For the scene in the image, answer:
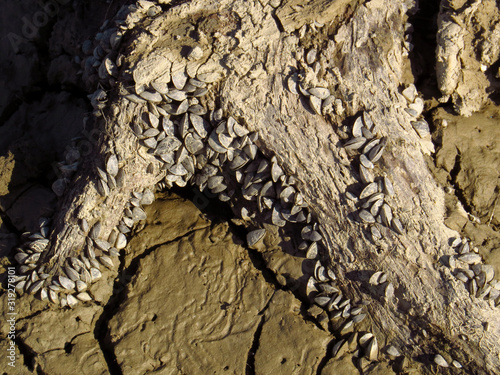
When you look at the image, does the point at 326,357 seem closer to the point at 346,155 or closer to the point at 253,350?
the point at 253,350

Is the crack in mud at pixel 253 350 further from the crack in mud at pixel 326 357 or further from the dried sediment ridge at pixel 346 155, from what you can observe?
the dried sediment ridge at pixel 346 155

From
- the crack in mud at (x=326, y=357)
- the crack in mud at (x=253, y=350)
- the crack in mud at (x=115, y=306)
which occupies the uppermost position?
the crack in mud at (x=115, y=306)

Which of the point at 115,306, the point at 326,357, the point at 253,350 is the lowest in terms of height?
the point at 326,357

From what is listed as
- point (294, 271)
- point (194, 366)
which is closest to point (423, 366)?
point (294, 271)

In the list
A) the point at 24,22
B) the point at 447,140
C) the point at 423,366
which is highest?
the point at 24,22

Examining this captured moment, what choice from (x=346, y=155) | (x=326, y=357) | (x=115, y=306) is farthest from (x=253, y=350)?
(x=346, y=155)

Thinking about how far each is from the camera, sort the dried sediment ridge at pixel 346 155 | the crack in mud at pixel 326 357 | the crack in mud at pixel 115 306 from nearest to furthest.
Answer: the dried sediment ridge at pixel 346 155
the crack in mud at pixel 326 357
the crack in mud at pixel 115 306

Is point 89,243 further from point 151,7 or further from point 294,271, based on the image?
point 151,7

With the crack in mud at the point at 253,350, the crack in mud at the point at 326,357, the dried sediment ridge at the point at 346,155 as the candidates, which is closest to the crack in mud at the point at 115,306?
the crack in mud at the point at 253,350

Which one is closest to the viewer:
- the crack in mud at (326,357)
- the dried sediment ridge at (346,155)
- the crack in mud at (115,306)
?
the dried sediment ridge at (346,155)
